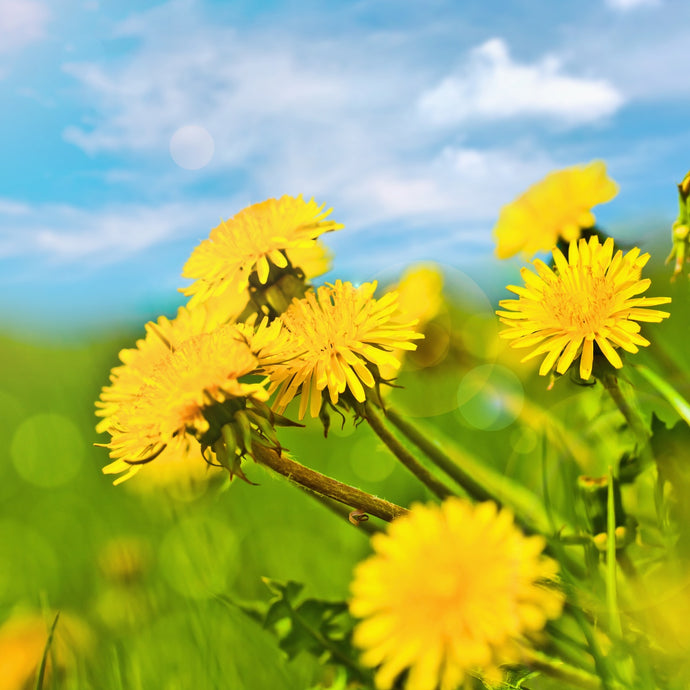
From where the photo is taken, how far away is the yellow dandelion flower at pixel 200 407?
73 cm

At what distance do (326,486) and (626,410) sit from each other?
448mm

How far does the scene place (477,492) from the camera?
3.22ft

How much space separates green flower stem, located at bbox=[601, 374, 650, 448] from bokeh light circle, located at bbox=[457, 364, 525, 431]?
1.15 ft

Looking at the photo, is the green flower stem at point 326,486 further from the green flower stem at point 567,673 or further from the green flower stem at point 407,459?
the green flower stem at point 567,673

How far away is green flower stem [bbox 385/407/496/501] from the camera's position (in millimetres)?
981

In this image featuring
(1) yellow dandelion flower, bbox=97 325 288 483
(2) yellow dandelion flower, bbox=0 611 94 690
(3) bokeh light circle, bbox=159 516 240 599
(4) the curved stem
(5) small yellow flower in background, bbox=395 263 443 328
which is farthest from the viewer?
(5) small yellow flower in background, bbox=395 263 443 328

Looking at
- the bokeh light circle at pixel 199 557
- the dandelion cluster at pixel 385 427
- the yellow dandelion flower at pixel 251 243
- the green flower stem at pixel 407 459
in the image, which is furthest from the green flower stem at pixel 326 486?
the bokeh light circle at pixel 199 557

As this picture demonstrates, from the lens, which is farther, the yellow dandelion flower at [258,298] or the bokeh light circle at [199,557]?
the bokeh light circle at [199,557]

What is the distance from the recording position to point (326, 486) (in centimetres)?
77

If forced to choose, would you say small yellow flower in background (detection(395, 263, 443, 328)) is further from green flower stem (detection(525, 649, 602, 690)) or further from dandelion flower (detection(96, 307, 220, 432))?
green flower stem (detection(525, 649, 602, 690))

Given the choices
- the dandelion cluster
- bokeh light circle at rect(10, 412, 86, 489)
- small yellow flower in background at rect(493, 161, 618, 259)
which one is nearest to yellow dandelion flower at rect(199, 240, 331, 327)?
the dandelion cluster

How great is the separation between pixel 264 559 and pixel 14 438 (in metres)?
1.61

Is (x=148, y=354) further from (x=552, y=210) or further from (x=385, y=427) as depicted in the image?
(x=552, y=210)

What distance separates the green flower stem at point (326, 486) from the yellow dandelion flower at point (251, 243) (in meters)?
0.25
